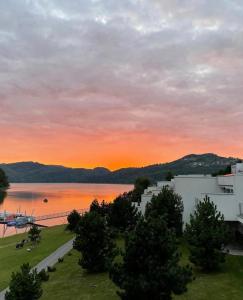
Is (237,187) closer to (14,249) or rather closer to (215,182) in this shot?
(215,182)

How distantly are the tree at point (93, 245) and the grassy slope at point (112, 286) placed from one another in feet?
3.46

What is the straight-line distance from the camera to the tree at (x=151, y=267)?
63.8ft

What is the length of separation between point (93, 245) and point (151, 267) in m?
15.4

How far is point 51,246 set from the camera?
52.8 m

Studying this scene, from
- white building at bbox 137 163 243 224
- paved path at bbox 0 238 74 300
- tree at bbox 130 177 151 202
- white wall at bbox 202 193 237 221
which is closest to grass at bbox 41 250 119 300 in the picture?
paved path at bbox 0 238 74 300

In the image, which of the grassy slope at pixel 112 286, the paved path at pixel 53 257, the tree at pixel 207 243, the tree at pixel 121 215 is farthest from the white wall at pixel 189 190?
the tree at pixel 207 243

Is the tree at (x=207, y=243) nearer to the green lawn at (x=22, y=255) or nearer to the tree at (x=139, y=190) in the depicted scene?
the green lawn at (x=22, y=255)

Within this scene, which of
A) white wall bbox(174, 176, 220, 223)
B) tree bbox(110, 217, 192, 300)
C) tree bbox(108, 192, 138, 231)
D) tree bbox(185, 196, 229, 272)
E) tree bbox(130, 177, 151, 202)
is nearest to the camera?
tree bbox(110, 217, 192, 300)

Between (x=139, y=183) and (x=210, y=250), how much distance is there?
311ft

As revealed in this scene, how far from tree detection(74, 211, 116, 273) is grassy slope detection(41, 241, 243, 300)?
1.05 m

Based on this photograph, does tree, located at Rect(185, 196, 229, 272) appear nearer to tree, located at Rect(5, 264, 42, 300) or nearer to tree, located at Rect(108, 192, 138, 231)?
tree, located at Rect(5, 264, 42, 300)

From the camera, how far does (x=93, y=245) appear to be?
34.2 m

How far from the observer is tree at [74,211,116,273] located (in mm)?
33938

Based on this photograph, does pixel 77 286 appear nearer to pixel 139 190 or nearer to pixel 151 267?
pixel 151 267
